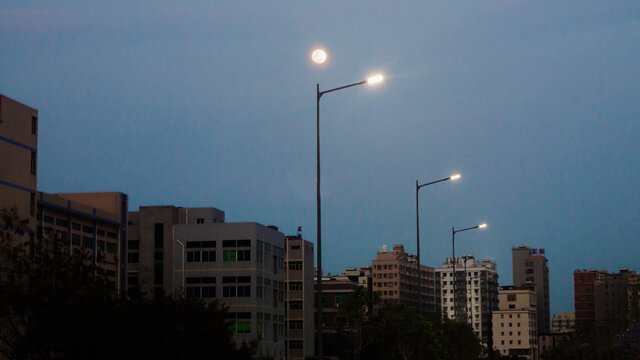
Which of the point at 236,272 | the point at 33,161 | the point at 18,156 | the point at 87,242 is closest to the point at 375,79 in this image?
the point at 18,156

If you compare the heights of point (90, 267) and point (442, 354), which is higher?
point (90, 267)

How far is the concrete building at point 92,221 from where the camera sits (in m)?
78.2

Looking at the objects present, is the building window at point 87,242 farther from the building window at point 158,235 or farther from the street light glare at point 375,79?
the street light glare at point 375,79

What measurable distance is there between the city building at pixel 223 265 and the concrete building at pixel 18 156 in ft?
100.0

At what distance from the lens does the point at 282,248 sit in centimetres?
10231

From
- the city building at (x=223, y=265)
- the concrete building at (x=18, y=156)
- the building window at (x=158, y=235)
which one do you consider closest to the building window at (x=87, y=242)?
the city building at (x=223, y=265)

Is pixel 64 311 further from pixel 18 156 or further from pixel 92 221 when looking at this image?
pixel 92 221

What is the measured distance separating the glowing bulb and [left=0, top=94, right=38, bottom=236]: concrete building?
3129cm

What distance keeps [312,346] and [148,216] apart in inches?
1179

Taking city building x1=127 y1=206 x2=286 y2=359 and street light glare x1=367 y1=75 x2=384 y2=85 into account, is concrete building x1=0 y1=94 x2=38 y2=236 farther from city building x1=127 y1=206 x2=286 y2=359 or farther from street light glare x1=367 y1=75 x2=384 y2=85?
city building x1=127 y1=206 x2=286 y2=359

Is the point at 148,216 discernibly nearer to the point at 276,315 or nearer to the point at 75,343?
the point at 276,315

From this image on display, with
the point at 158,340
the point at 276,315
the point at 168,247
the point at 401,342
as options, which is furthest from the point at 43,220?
the point at 158,340

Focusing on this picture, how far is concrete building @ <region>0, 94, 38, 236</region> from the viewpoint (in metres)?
55.7

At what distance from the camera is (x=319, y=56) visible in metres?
29.5
